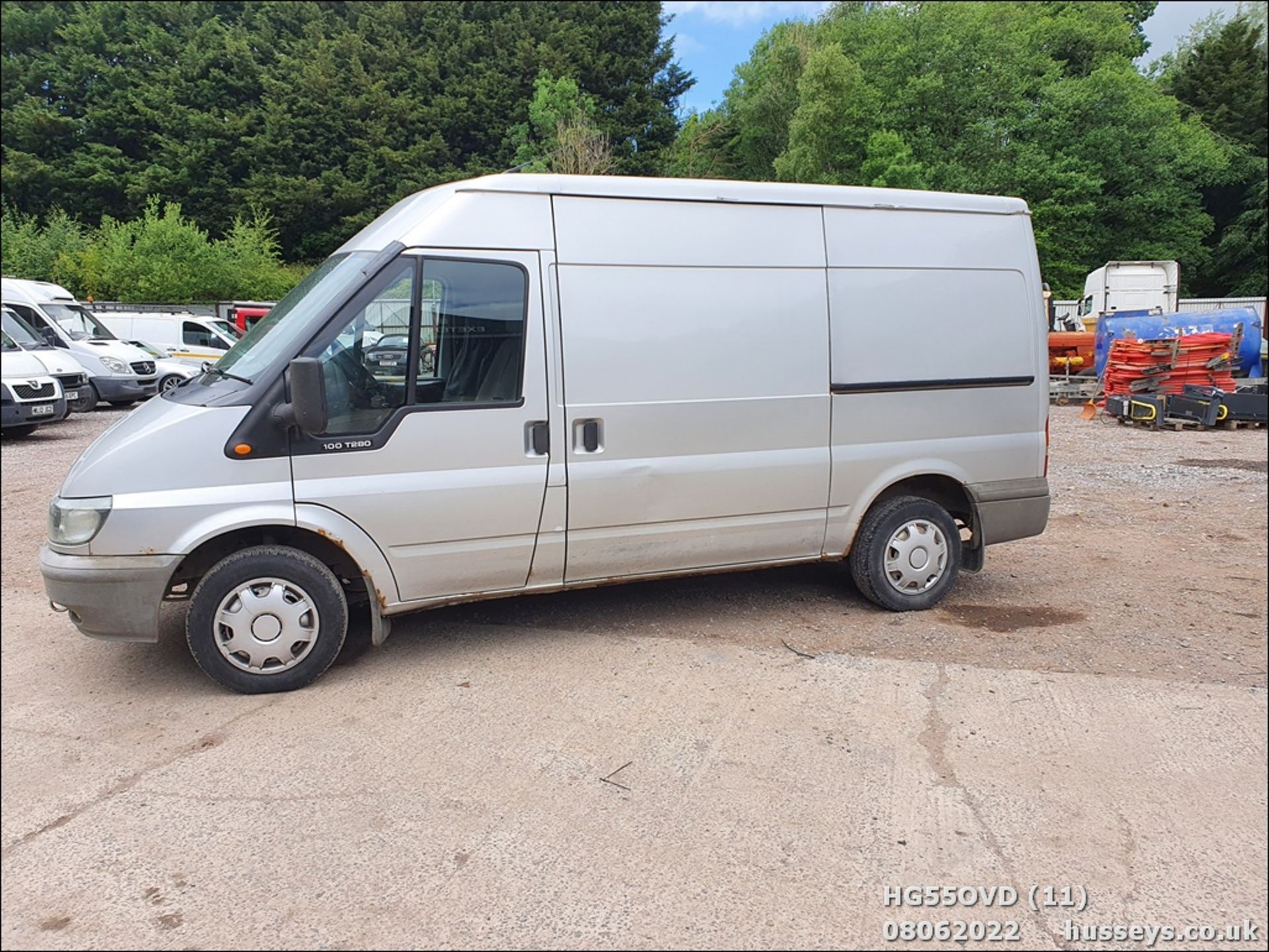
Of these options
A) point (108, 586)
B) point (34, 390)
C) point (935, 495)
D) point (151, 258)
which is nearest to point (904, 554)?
point (935, 495)

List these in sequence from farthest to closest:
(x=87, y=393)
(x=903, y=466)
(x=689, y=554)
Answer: (x=87, y=393) → (x=903, y=466) → (x=689, y=554)

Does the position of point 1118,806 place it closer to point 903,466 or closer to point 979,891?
point 979,891

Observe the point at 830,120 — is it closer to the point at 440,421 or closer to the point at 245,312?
the point at 245,312

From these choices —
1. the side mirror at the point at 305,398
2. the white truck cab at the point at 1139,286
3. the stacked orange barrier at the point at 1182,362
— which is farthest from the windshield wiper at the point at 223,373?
the white truck cab at the point at 1139,286

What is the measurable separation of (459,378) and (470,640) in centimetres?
156

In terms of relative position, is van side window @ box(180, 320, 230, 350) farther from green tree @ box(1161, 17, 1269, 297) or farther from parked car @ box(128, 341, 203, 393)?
green tree @ box(1161, 17, 1269, 297)

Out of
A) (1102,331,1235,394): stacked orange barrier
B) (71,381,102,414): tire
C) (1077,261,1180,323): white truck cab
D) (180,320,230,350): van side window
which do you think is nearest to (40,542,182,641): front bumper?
(71,381,102,414): tire

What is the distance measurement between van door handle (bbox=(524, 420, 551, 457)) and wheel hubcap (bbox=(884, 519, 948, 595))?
2304 mm

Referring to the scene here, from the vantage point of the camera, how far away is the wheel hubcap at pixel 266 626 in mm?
4234

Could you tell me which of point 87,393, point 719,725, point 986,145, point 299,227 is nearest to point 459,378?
point 719,725

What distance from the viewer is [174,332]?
21.8m

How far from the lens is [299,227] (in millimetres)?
39750

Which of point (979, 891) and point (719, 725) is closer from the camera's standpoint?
point (979, 891)

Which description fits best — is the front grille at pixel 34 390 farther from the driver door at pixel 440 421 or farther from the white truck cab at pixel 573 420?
the driver door at pixel 440 421
